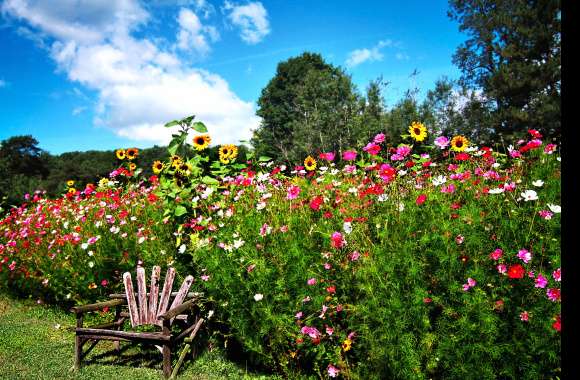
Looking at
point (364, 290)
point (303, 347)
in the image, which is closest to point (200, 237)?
point (303, 347)

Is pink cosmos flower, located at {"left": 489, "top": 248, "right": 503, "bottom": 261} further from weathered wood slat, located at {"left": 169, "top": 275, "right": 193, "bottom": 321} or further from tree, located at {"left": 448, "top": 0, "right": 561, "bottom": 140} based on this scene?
tree, located at {"left": 448, "top": 0, "right": 561, "bottom": 140}

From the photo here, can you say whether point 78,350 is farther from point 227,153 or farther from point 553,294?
point 553,294

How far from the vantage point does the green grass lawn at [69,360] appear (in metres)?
4.31

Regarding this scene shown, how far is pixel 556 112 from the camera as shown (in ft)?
71.2

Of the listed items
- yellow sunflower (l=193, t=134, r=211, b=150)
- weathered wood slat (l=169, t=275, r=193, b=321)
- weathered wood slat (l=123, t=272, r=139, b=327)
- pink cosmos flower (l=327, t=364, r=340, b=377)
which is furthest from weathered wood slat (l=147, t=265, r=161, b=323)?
pink cosmos flower (l=327, t=364, r=340, b=377)

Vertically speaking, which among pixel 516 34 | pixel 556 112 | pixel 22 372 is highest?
pixel 516 34

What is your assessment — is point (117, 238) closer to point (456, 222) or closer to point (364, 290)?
point (364, 290)

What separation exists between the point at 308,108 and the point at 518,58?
12.1 m

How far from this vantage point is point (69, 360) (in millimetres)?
4871

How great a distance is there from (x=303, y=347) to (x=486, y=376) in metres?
1.47

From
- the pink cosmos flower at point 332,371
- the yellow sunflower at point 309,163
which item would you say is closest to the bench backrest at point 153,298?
the pink cosmos flower at point 332,371

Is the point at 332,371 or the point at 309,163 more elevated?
the point at 309,163

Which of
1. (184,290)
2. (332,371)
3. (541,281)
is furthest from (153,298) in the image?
(541,281)

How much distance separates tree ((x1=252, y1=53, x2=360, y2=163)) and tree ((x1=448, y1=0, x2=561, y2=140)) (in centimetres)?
734
